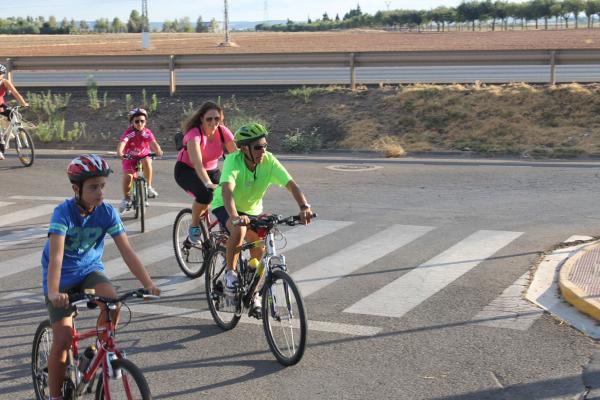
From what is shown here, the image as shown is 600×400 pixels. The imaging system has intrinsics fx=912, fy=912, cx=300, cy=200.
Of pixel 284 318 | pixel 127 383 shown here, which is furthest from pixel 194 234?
pixel 127 383

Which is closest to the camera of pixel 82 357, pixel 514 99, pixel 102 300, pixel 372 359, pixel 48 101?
pixel 102 300

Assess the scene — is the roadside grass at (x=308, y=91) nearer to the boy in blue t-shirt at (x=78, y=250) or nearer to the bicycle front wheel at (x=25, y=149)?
the bicycle front wheel at (x=25, y=149)

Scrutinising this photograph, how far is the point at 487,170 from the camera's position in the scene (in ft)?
57.5

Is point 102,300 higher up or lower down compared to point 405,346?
higher up

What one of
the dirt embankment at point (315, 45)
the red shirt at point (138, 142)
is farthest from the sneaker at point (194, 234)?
the dirt embankment at point (315, 45)

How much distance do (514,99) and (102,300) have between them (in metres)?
18.3

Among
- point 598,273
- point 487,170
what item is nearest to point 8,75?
point 487,170

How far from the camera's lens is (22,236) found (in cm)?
1271

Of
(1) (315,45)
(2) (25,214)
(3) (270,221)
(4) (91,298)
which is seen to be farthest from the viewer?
(1) (315,45)

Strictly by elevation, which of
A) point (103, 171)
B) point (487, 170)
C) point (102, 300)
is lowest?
point (487, 170)

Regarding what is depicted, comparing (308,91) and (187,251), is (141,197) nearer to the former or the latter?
(187,251)

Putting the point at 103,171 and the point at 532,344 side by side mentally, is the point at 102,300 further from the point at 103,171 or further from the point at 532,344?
the point at 532,344

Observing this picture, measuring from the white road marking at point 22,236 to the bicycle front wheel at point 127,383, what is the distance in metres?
7.34

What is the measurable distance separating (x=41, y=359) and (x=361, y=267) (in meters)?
5.09
